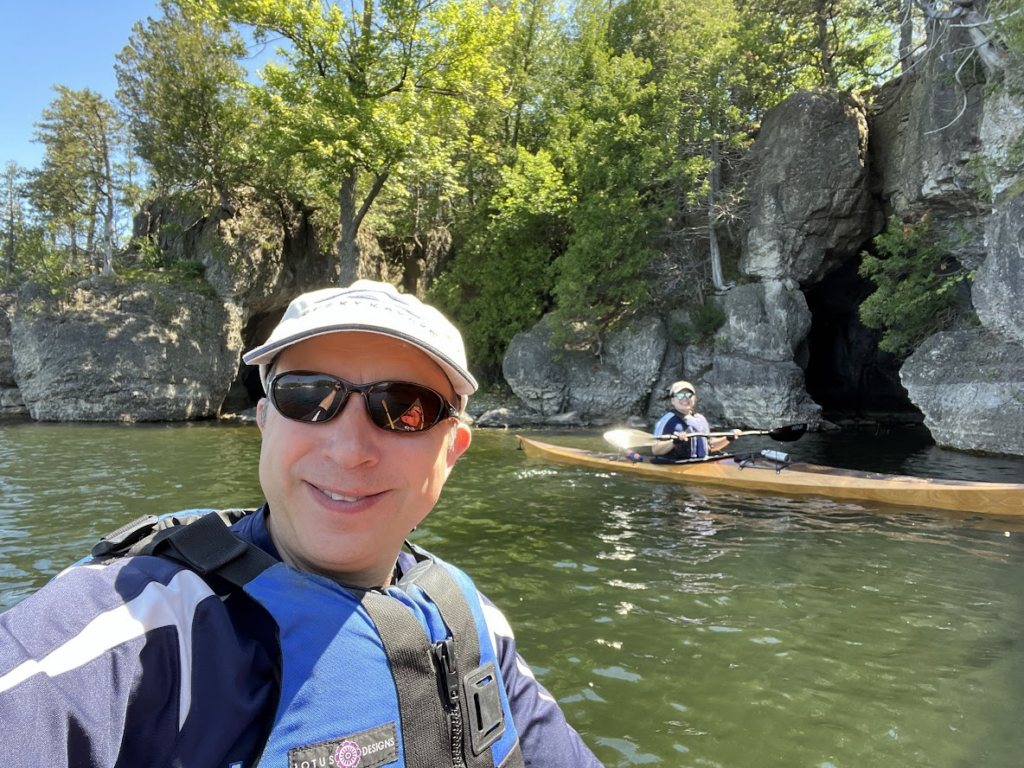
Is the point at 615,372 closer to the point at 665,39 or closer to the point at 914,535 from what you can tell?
the point at 665,39

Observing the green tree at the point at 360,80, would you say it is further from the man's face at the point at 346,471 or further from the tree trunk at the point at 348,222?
the man's face at the point at 346,471

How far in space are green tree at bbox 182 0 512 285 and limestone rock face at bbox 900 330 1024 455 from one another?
45.3ft

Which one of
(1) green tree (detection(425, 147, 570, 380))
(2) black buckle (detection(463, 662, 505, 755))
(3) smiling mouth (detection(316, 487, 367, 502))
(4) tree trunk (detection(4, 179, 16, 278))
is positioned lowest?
(2) black buckle (detection(463, 662, 505, 755))

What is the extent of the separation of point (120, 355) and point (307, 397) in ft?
67.5

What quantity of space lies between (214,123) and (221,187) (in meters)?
2.06

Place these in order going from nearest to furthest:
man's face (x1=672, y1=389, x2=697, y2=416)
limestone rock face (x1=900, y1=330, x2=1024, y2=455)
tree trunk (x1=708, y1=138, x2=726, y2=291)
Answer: man's face (x1=672, y1=389, x2=697, y2=416), limestone rock face (x1=900, y1=330, x2=1024, y2=455), tree trunk (x1=708, y1=138, x2=726, y2=291)

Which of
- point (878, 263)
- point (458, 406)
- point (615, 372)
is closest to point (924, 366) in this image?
point (878, 263)

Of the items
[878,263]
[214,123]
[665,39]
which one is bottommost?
[878,263]

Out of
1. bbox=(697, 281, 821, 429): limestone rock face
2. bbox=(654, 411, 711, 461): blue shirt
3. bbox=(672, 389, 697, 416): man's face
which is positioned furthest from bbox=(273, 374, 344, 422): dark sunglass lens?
bbox=(697, 281, 821, 429): limestone rock face

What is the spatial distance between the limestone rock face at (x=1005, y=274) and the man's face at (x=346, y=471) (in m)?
12.3

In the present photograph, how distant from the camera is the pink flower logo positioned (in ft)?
3.60

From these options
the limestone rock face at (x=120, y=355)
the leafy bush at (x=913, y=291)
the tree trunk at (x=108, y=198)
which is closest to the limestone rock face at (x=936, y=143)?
the leafy bush at (x=913, y=291)

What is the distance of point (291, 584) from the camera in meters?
→ 1.21

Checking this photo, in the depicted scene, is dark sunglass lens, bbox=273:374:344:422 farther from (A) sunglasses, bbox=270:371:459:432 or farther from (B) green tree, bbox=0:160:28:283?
(B) green tree, bbox=0:160:28:283
